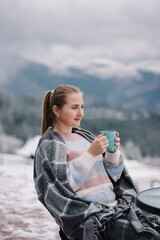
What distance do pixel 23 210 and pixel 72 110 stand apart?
188cm

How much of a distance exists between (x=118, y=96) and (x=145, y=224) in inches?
1075

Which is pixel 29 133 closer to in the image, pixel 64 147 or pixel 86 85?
pixel 86 85

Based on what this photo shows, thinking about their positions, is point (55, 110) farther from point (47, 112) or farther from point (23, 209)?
point (23, 209)

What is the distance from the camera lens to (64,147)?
1.50 metres

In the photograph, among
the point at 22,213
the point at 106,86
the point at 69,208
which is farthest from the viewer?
the point at 106,86

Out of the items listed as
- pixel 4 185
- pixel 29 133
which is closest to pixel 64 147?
pixel 4 185

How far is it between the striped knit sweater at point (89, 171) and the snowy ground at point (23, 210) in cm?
104

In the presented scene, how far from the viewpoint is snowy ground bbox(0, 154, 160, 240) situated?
2467 millimetres

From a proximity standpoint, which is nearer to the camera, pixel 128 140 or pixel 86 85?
pixel 128 140

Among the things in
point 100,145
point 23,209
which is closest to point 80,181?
point 100,145

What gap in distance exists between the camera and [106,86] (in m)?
28.9

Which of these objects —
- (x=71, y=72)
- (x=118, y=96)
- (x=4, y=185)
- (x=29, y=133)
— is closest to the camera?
(x=4, y=185)

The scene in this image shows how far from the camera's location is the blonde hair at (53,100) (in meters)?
1.60

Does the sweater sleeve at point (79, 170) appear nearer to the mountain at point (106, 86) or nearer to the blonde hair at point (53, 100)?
Answer: the blonde hair at point (53, 100)
